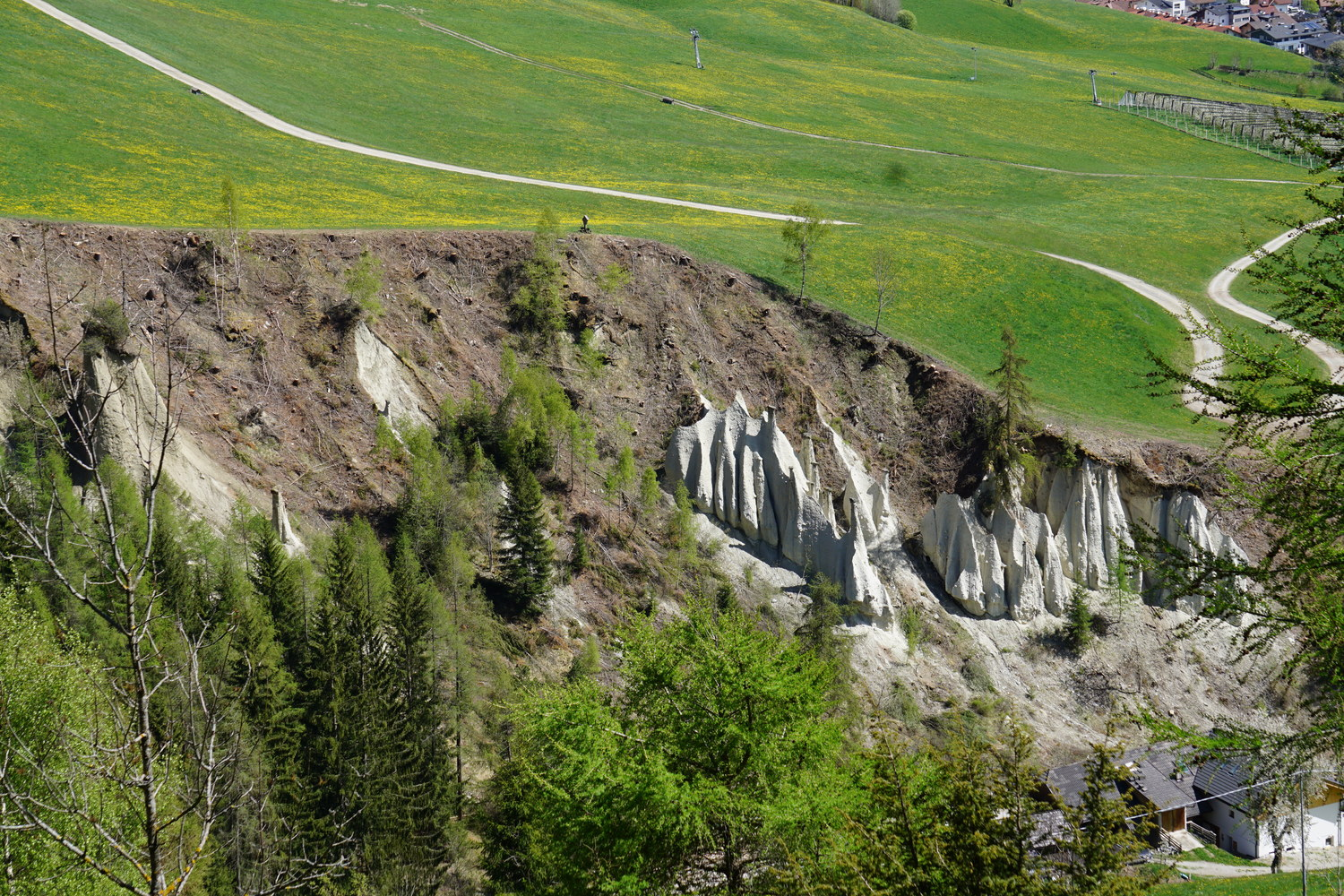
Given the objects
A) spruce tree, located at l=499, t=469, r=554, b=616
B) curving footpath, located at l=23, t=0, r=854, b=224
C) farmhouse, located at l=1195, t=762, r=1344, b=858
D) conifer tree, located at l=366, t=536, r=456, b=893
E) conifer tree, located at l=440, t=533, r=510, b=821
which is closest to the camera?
conifer tree, located at l=366, t=536, r=456, b=893

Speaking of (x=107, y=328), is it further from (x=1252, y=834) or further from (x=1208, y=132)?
(x=1208, y=132)

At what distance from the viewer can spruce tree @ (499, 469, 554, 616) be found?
44.5 meters

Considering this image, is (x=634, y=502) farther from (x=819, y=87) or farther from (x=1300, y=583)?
(x=819, y=87)

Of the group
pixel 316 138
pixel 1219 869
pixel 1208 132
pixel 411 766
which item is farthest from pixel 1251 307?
pixel 316 138

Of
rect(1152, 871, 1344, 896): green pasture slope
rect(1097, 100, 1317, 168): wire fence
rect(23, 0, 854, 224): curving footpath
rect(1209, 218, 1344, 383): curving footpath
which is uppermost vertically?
rect(1097, 100, 1317, 168): wire fence

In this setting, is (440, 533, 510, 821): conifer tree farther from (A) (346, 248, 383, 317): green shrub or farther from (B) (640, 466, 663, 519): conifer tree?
(A) (346, 248, 383, 317): green shrub

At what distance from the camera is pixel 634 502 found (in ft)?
168

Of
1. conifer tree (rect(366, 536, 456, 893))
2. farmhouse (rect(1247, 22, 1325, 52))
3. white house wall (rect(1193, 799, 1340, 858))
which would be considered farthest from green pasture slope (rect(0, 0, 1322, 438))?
farmhouse (rect(1247, 22, 1325, 52))

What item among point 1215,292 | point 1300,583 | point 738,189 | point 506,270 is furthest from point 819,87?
point 1300,583

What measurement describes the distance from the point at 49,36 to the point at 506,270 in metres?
51.8

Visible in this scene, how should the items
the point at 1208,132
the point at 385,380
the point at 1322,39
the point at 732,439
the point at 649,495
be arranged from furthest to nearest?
the point at 1322,39 → the point at 1208,132 → the point at 732,439 → the point at 649,495 → the point at 385,380

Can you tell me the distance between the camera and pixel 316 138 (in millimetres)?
80562

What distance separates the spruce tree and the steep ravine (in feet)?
4.51

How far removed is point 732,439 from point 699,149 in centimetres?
4800
